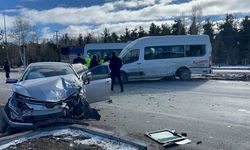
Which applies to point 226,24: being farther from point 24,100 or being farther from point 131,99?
point 24,100

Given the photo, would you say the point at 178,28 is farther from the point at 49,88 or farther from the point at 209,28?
the point at 49,88

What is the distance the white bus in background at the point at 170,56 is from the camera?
70.6 feet

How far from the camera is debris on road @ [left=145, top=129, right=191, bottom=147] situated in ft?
22.7

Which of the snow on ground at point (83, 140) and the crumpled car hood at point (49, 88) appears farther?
the crumpled car hood at point (49, 88)

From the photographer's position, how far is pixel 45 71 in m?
10.2

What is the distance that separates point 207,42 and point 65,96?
1516cm

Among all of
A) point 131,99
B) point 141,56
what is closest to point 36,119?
point 131,99

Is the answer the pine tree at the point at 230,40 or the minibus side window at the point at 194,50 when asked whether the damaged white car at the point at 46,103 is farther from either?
the pine tree at the point at 230,40

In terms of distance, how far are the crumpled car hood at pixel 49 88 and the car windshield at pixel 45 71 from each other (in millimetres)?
881

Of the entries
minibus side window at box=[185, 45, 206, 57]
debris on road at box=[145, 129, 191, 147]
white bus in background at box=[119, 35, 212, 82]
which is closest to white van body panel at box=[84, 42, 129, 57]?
white bus in background at box=[119, 35, 212, 82]

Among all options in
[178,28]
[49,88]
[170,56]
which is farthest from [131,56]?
[178,28]

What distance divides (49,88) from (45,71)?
190cm

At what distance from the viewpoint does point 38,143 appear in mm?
6719

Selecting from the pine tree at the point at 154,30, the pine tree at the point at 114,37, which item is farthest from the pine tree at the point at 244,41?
the pine tree at the point at 114,37
